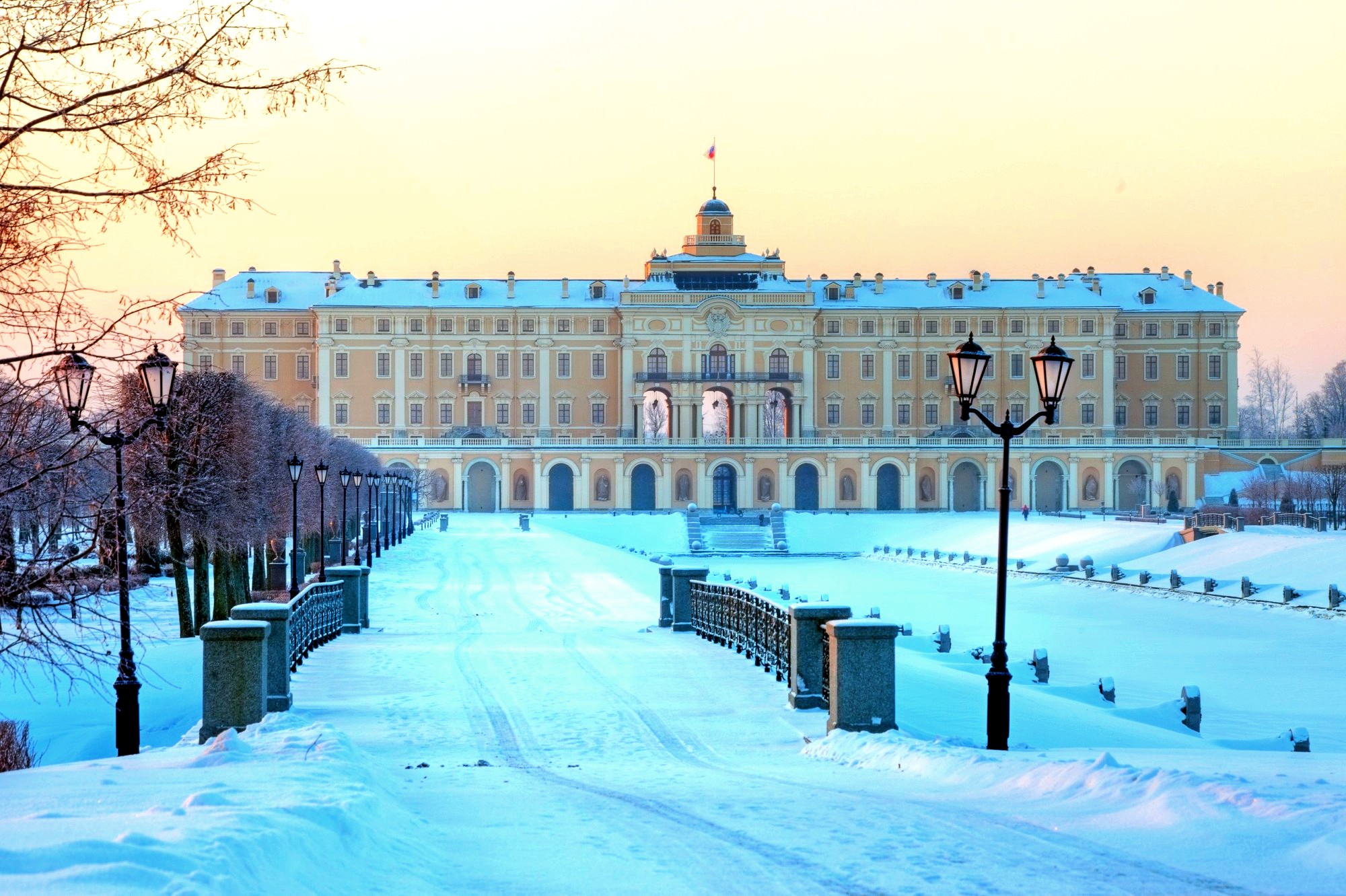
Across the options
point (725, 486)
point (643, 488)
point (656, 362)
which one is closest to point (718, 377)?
point (656, 362)

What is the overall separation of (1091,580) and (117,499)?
38029 mm

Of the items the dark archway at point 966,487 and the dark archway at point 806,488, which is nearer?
the dark archway at point 966,487

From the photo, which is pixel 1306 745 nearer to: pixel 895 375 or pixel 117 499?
pixel 117 499

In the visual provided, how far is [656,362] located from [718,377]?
12.7 ft

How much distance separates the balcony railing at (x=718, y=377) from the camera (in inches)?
3292

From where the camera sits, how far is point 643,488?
7956 cm

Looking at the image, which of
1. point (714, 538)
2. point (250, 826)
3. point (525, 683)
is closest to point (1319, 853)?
point (250, 826)

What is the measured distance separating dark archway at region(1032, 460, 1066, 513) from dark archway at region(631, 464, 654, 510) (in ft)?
70.2

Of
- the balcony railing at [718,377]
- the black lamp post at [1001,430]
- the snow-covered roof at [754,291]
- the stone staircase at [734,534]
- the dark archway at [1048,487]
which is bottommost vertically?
the stone staircase at [734,534]


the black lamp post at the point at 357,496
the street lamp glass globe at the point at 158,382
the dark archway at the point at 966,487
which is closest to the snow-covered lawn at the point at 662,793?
the street lamp glass globe at the point at 158,382

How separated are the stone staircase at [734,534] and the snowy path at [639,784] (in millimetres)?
44903

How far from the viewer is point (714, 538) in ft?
222

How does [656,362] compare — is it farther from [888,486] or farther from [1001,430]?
[1001,430]

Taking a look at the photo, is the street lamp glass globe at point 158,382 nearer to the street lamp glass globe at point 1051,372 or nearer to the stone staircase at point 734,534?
the street lamp glass globe at point 1051,372
